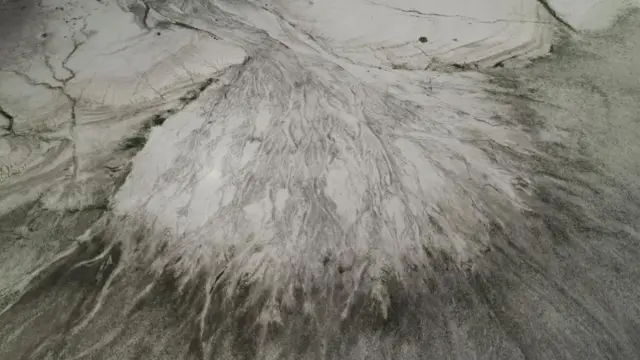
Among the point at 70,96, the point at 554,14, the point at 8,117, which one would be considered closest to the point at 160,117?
the point at 70,96

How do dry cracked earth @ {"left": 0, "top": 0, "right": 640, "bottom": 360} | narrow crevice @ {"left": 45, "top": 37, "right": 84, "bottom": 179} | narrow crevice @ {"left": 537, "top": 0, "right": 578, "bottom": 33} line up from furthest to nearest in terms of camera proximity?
narrow crevice @ {"left": 537, "top": 0, "right": 578, "bottom": 33}, narrow crevice @ {"left": 45, "top": 37, "right": 84, "bottom": 179}, dry cracked earth @ {"left": 0, "top": 0, "right": 640, "bottom": 360}

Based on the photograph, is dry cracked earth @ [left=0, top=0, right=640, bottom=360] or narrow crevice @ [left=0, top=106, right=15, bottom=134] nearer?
dry cracked earth @ [left=0, top=0, right=640, bottom=360]

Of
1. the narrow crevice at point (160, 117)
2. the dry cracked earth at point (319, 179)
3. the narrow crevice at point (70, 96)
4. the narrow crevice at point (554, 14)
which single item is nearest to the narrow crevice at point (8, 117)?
the dry cracked earth at point (319, 179)

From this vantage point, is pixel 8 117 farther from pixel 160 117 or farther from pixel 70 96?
pixel 160 117

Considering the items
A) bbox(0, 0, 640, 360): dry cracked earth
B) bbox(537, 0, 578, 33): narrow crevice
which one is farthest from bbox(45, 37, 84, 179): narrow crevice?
bbox(537, 0, 578, 33): narrow crevice

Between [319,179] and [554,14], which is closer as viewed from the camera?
[319,179]

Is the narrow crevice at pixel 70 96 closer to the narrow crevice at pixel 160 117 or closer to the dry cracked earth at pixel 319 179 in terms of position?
the dry cracked earth at pixel 319 179

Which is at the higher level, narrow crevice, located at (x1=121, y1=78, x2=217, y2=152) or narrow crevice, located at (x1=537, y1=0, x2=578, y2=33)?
narrow crevice, located at (x1=537, y1=0, x2=578, y2=33)

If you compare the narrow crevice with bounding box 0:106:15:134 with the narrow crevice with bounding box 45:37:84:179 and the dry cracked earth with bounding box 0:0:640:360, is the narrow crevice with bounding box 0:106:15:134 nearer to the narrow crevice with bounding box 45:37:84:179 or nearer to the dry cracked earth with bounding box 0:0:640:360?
the dry cracked earth with bounding box 0:0:640:360
